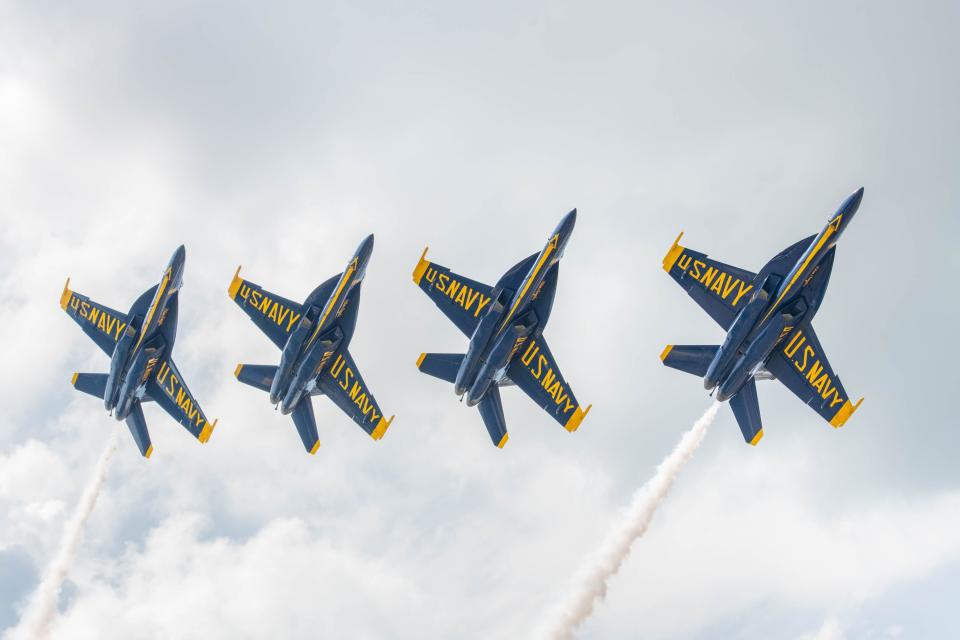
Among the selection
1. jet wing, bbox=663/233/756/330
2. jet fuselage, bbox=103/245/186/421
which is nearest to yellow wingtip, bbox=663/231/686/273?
jet wing, bbox=663/233/756/330

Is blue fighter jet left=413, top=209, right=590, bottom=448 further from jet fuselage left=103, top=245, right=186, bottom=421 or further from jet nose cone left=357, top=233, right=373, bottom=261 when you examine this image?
jet fuselage left=103, top=245, right=186, bottom=421

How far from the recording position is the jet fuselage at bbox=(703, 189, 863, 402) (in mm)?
86875

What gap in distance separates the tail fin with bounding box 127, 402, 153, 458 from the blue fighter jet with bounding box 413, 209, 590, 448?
25.3 meters

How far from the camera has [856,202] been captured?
3349 inches

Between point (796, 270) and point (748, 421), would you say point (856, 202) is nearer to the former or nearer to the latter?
point (796, 270)

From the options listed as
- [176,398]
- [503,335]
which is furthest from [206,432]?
[503,335]

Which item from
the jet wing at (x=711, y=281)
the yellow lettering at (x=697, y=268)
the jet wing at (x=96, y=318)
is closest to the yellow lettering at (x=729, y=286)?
the jet wing at (x=711, y=281)

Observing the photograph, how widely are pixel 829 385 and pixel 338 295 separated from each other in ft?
123

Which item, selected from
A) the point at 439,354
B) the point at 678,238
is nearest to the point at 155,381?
the point at 439,354

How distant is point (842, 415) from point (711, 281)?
540 inches

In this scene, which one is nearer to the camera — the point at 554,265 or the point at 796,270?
the point at 796,270

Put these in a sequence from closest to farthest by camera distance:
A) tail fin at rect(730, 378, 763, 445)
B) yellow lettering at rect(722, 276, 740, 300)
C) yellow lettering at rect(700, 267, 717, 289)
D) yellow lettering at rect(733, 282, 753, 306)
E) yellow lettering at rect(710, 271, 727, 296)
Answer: tail fin at rect(730, 378, 763, 445), yellow lettering at rect(733, 282, 753, 306), yellow lettering at rect(722, 276, 740, 300), yellow lettering at rect(710, 271, 727, 296), yellow lettering at rect(700, 267, 717, 289)

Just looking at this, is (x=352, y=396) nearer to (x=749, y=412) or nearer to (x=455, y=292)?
(x=455, y=292)

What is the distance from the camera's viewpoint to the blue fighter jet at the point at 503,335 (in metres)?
94.1
